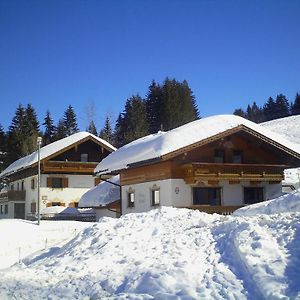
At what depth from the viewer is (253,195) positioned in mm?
27875

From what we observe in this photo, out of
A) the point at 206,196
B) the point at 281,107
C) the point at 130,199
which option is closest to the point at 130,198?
the point at 130,199

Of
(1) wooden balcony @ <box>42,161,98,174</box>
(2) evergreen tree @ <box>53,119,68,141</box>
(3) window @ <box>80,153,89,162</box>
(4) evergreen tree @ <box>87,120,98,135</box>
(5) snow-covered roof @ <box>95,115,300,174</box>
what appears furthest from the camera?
(2) evergreen tree @ <box>53,119,68,141</box>

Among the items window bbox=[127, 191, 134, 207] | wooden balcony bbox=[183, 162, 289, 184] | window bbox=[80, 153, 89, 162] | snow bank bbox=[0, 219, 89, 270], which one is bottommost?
snow bank bbox=[0, 219, 89, 270]

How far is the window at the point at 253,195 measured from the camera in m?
27.6

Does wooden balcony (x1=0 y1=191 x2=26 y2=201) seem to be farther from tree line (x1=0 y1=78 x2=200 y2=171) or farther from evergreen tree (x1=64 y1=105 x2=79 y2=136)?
evergreen tree (x1=64 y1=105 x2=79 y2=136)

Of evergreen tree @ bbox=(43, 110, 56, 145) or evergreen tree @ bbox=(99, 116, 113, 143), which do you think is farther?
evergreen tree @ bbox=(43, 110, 56, 145)

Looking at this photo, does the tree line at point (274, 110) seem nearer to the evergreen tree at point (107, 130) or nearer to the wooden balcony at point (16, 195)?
the evergreen tree at point (107, 130)

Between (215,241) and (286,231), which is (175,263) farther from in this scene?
(286,231)

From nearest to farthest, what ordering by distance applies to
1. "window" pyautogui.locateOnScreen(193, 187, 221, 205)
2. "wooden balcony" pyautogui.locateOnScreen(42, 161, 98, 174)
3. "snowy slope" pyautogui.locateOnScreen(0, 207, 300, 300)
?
"snowy slope" pyautogui.locateOnScreen(0, 207, 300, 300) → "window" pyautogui.locateOnScreen(193, 187, 221, 205) → "wooden balcony" pyautogui.locateOnScreen(42, 161, 98, 174)

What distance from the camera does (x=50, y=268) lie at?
11008 millimetres

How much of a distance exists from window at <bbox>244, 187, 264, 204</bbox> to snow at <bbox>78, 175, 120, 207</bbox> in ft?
34.7

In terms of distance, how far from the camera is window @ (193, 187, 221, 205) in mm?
26047

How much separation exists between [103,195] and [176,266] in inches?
1029

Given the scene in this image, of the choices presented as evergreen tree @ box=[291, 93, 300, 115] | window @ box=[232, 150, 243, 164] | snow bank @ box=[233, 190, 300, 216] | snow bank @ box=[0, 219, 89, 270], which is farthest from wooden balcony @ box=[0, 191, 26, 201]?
evergreen tree @ box=[291, 93, 300, 115]
